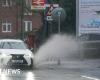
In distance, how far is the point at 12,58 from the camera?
2805cm

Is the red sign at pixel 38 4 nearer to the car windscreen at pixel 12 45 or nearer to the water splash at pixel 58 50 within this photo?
the water splash at pixel 58 50

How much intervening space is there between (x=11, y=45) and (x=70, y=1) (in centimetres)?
1977

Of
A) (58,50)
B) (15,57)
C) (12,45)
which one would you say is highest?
(12,45)

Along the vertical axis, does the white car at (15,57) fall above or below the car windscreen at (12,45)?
below

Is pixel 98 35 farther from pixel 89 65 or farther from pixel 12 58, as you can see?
pixel 12 58

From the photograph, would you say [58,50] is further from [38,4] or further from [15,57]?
[15,57]

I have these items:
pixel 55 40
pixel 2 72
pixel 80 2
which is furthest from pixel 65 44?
pixel 2 72

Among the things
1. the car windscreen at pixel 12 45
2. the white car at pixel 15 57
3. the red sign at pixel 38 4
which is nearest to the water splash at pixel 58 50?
the red sign at pixel 38 4

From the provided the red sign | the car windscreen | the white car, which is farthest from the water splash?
the white car

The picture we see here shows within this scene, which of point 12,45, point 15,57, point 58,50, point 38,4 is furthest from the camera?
point 38,4

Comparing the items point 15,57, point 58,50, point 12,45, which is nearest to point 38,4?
point 58,50

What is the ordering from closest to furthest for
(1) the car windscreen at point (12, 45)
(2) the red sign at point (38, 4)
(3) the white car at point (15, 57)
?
(3) the white car at point (15, 57) → (1) the car windscreen at point (12, 45) → (2) the red sign at point (38, 4)

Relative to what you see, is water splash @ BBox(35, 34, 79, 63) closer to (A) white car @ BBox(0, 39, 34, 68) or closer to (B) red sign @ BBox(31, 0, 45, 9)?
(B) red sign @ BBox(31, 0, 45, 9)

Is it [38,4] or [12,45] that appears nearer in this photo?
[12,45]
